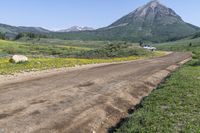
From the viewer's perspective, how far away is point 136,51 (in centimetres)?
7781

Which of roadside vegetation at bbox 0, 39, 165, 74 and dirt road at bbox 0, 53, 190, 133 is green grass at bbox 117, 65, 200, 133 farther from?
roadside vegetation at bbox 0, 39, 165, 74

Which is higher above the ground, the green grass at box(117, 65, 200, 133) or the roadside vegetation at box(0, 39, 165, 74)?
the green grass at box(117, 65, 200, 133)

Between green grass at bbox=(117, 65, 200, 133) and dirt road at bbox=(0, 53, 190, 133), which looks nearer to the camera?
green grass at bbox=(117, 65, 200, 133)

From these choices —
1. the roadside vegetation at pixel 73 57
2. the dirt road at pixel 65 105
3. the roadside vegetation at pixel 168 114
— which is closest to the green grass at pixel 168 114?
the roadside vegetation at pixel 168 114

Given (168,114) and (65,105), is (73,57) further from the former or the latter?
(168,114)

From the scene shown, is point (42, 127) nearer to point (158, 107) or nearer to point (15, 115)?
point (15, 115)

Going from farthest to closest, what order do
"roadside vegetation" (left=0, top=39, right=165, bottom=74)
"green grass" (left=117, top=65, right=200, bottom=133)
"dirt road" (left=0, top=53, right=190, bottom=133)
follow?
"roadside vegetation" (left=0, top=39, right=165, bottom=74), "dirt road" (left=0, top=53, right=190, bottom=133), "green grass" (left=117, top=65, right=200, bottom=133)

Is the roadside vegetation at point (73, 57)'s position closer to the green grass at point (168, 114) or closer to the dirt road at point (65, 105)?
the dirt road at point (65, 105)

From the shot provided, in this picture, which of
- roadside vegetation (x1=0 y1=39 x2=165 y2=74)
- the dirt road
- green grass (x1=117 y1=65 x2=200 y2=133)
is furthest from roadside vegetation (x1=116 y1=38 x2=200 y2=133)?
roadside vegetation (x1=0 y1=39 x2=165 y2=74)

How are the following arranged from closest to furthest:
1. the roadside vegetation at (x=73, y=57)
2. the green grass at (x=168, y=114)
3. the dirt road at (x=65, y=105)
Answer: the green grass at (x=168, y=114), the dirt road at (x=65, y=105), the roadside vegetation at (x=73, y=57)

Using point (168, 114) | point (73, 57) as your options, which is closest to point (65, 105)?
point (168, 114)

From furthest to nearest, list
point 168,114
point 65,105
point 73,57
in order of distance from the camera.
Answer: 1. point 73,57
2. point 65,105
3. point 168,114

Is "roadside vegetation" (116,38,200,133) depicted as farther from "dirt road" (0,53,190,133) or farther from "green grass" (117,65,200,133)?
"dirt road" (0,53,190,133)

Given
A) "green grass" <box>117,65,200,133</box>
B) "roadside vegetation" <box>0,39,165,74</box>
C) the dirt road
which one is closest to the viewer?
"green grass" <box>117,65,200,133</box>
